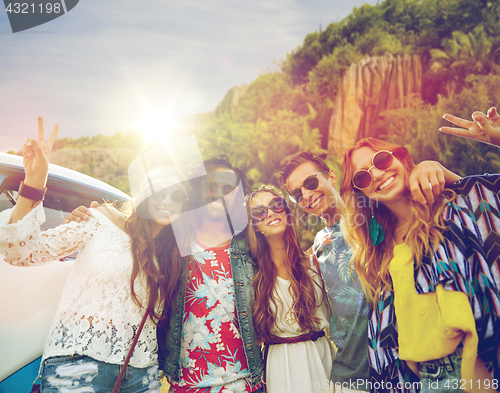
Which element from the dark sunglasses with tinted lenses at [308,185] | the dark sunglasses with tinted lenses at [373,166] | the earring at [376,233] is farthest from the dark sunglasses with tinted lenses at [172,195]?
the earring at [376,233]

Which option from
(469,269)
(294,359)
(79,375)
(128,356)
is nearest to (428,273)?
(469,269)

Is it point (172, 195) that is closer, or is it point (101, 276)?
point (101, 276)

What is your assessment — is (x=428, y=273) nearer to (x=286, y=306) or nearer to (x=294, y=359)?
(x=286, y=306)

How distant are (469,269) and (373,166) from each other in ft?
2.45

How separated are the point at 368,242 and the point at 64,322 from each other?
1990 mm

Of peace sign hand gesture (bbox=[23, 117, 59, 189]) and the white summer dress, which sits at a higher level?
peace sign hand gesture (bbox=[23, 117, 59, 189])

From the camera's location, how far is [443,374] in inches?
66.7

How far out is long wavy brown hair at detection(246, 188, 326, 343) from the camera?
7.63ft

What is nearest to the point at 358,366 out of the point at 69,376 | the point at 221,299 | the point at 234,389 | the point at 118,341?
the point at 234,389

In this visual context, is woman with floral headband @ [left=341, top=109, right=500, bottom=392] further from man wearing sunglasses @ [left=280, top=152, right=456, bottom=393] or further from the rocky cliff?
the rocky cliff

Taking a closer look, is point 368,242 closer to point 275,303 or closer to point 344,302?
point 344,302

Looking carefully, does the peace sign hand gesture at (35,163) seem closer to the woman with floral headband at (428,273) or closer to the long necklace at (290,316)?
the long necklace at (290,316)

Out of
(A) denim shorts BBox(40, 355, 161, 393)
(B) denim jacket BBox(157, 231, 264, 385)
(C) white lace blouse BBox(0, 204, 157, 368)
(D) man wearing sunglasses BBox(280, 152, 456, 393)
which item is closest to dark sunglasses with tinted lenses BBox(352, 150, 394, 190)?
(D) man wearing sunglasses BBox(280, 152, 456, 393)

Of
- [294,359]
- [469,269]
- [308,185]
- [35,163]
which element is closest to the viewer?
[469,269]
